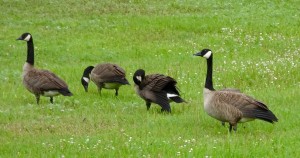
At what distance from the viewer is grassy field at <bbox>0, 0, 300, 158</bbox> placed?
1230 centimetres

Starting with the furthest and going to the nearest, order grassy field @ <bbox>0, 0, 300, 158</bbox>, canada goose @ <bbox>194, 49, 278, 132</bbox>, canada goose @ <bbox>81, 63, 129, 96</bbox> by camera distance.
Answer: canada goose @ <bbox>81, 63, 129, 96</bbox>, canada goose @ <bbox>194, 49, 278, 132</bbox>, grassy field @ <bbox>0, 0, 300, 158</bbox>

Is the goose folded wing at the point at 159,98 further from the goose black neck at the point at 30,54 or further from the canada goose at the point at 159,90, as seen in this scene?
the goose black neck at the point at 30,54

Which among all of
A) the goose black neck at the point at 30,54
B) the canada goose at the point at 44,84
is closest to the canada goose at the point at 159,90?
the canada goose at the point at 44,84

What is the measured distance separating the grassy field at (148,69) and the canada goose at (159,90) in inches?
12.5

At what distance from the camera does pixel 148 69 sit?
21234 mm

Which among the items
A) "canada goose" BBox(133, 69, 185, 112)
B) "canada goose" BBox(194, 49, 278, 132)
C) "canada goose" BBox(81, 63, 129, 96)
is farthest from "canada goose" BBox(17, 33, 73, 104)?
"canada goose" BBox(194, 49, 278, 132)

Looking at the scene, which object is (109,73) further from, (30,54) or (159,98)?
(159,98)

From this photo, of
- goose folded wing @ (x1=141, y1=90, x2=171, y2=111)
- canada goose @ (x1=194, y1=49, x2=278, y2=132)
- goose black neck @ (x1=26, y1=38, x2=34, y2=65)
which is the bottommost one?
goose folded wing @ (x1=141, y1=90, x2=171, y2=111)

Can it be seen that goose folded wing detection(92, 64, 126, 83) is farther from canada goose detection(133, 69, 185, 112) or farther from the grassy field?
canada goose detection(133, 69, 185, 112)

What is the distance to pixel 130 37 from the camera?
2684 cm

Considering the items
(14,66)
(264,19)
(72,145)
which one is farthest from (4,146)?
(264,19)

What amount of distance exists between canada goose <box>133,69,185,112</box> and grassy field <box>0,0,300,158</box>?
32cm

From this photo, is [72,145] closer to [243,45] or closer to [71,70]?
[71,70]

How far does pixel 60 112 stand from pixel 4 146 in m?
3.19
